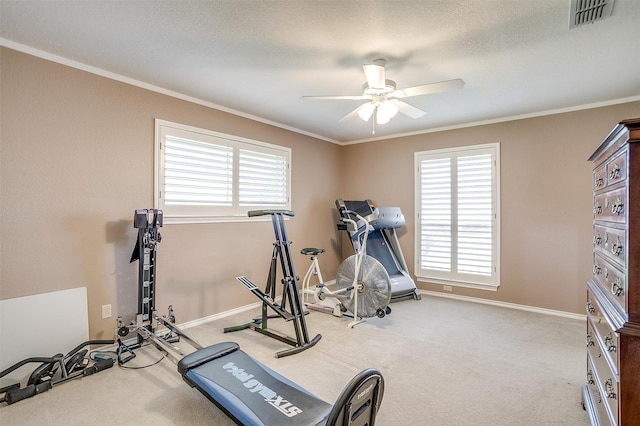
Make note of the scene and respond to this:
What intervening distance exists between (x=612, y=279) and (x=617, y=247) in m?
0.20

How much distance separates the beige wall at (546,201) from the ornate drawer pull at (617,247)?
9.85 feet

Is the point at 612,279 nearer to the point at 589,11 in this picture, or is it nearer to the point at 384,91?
the point at 589,11

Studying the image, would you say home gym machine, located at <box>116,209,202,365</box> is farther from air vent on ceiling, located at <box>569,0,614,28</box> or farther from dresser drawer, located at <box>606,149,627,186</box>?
air vent on ceiling, located at <box>569,0,614,28</box>

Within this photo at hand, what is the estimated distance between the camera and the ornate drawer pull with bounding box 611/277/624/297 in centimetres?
137

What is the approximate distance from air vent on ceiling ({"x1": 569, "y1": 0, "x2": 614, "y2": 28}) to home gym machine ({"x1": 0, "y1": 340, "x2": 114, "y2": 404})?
426 cm

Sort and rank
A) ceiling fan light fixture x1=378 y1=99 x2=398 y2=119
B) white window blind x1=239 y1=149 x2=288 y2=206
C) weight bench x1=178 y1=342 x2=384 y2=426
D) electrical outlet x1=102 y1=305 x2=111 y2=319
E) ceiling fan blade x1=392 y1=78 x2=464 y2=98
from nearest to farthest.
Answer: weight bench x1=178 y1=342 x2=384 y2=426
ceiling fan blade x1=392 y1=78 x2=464 y2=98
ceiling fan light fixture x1=378 y1=99 x2=398 y2=119
electrical outlet x1=102 y1=305 x2=111 y2=319
white window blind x1=239 y1=149 x2=288 y2=206

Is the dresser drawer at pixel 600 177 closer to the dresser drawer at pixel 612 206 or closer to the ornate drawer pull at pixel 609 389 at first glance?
the dresser drawer at pixel 612 206

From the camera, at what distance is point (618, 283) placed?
1.41 meters

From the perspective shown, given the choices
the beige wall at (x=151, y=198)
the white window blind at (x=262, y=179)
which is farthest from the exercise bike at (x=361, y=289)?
the beige wall at (x=151, y=198)

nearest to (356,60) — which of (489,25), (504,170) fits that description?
(489,25)

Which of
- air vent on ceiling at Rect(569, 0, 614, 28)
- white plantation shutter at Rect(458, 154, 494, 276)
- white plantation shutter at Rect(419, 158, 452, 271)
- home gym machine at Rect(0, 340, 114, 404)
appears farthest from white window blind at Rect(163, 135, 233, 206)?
air vent on ceiling at Rect(569, 0, 614, 28)

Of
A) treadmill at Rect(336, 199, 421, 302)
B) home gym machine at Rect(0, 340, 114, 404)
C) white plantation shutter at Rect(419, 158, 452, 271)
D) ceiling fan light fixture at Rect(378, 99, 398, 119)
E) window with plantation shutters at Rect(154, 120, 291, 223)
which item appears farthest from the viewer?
white plantation shutter at Rect(419, 158, 452, 271)

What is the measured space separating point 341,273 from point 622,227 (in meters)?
2.95

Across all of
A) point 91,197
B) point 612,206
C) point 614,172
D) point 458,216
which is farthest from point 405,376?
point 91,197
